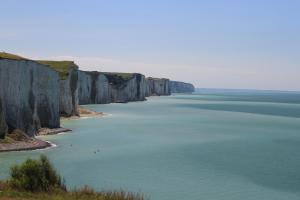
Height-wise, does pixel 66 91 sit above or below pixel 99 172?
above

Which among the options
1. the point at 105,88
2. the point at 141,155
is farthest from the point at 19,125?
the point at 105,88

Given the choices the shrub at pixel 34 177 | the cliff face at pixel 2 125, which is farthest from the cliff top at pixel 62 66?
the shrub at pixel 34 177

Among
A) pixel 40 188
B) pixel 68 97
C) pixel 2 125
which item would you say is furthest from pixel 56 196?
pixel 68 97

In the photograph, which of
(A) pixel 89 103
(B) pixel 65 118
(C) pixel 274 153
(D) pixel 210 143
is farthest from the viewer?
(A) pixel 89 103

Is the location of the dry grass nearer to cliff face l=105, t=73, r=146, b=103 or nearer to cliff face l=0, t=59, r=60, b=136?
cliff face l=0, t=59, r=60, b=136

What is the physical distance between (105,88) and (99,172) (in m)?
107

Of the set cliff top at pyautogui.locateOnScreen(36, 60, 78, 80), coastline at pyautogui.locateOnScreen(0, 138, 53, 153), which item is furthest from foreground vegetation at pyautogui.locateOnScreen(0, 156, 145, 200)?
cliff top at pyautogui.locateOnScreen(36, 60, 78, 80)

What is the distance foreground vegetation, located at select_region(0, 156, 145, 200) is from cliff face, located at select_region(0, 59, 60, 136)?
2578 cm

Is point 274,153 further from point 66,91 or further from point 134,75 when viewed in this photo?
point 134,75

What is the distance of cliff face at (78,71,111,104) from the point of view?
123750 mm

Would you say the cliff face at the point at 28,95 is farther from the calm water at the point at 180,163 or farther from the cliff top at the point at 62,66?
the cliff top at the point at 62,66

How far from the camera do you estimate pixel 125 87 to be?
157 meters

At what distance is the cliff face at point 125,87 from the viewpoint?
498 feet

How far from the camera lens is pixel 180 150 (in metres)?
46.4
